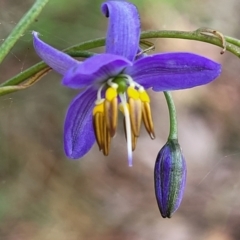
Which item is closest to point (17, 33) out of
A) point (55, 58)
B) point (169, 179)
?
point (55, 58)

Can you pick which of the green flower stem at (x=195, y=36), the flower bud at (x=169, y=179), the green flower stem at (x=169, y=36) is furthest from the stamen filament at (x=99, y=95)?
the flower bud at (x=169, y=179)

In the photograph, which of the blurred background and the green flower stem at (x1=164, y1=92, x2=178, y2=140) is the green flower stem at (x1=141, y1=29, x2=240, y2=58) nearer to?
the green flower stem at (x1=164, y1=92, x2=178, y2=140)

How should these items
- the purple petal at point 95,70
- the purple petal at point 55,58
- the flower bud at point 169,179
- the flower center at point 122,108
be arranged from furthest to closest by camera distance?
the flower bud at point 169,179 < the flower center at point 122,108 < the purple petal at point 55,58 < the purple petal at point 95,70

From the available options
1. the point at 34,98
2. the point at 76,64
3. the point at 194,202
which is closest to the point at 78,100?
the point at 76,64

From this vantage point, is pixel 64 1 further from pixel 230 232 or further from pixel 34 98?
pixel 230 232

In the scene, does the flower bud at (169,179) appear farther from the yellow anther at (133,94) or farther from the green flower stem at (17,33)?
the green flower stem at (17,33)

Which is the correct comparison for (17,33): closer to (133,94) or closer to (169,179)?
(133,94)
